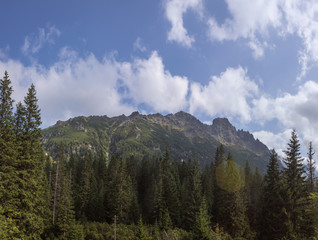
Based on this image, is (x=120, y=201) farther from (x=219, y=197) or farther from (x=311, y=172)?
(x=311, y=172)

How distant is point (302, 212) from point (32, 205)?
3455cm

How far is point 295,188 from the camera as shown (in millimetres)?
32000

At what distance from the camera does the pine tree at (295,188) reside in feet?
101

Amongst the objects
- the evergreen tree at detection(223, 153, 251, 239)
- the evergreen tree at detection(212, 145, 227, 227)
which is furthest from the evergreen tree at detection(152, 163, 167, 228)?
the evergreen tree at detection(223, 153, 251, 239)

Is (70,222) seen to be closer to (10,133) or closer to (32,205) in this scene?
(32,205)

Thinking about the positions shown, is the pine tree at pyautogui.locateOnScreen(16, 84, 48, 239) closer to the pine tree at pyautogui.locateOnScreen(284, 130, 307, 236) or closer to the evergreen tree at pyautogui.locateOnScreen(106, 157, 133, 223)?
the evergreen tree at pyautogui.locateOnScreen(106, 157, 133, 223)

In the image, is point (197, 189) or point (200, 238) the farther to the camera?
point (197, 189)

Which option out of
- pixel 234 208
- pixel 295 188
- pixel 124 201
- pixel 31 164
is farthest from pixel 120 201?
pixel 295 188

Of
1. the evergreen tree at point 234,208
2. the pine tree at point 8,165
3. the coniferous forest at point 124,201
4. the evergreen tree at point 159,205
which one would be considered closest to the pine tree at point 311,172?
the coniferous forest at point 124,201

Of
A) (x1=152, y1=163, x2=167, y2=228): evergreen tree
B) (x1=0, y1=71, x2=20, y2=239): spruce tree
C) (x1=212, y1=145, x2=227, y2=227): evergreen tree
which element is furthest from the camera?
(x1=152, y1=163, x2=167, y2=228): evergreen tree

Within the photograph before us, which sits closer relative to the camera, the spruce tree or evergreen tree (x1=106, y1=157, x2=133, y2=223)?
the spruce tree

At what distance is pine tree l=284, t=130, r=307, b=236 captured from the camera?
101ft

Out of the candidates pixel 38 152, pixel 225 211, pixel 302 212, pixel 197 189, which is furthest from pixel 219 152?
pixel 38 152

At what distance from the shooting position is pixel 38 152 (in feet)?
87.4
